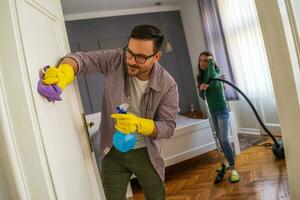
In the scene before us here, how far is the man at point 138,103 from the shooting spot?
1319 mm

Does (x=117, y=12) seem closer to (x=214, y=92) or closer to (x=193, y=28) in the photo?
(x=193, y=28)

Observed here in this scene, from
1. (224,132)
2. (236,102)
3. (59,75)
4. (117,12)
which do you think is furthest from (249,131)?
(59,75)

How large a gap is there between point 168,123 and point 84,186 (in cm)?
54

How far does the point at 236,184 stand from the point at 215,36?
2.47m

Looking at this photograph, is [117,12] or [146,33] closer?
[146,33]

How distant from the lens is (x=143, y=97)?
1431 mm

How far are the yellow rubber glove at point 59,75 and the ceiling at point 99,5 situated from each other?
9.55 ft

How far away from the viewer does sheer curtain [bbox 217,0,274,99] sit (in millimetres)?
3705

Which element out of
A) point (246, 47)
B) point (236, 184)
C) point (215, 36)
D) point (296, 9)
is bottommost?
point (236, 184)

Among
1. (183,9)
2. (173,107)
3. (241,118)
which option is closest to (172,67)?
(183,9)

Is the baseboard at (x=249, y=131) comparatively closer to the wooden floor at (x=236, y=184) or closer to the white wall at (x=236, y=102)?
the white wall at (x=236, y=102)

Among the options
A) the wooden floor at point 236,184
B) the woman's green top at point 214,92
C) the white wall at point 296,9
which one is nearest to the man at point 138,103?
the white wall at point 296,9

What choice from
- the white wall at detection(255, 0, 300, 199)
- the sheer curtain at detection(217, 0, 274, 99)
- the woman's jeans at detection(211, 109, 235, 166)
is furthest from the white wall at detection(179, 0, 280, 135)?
the white wall at detection(255, 0, 300, 199)

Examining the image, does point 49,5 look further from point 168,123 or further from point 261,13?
point 261,13
